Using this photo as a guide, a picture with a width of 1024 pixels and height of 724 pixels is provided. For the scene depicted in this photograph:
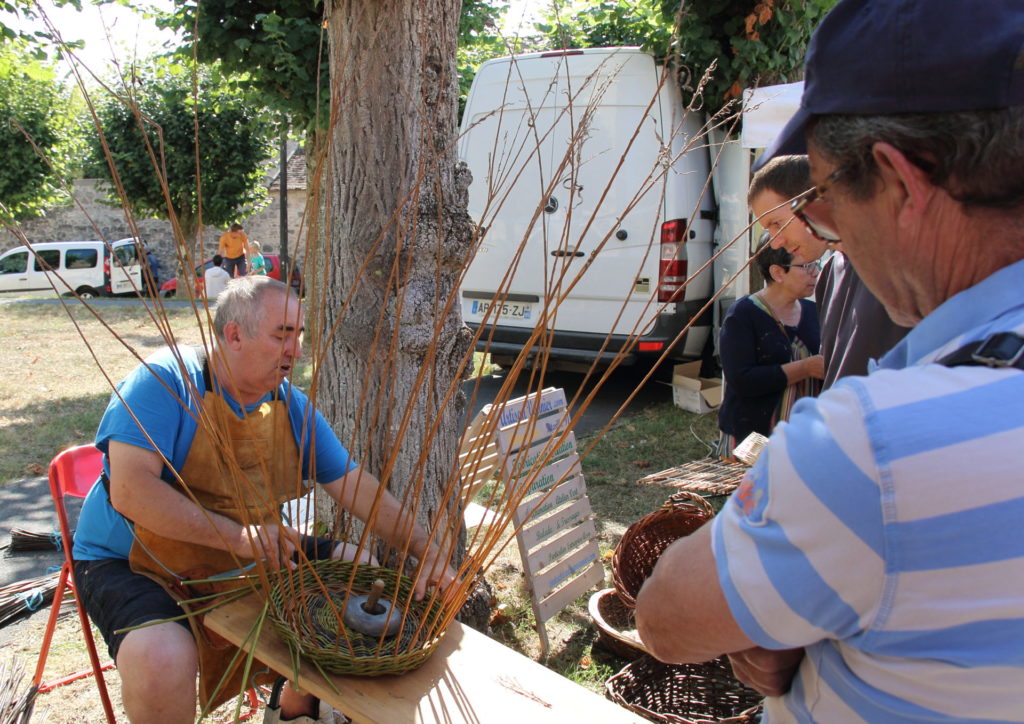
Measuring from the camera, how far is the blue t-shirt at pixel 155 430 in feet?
6.38

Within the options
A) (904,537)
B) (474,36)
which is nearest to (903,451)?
(904,537)

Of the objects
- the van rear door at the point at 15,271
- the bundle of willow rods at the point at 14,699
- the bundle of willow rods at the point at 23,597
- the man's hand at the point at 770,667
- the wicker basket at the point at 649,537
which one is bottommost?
the van rear door at the point at 15,271

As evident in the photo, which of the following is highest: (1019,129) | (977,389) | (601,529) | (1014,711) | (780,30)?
(780,30)

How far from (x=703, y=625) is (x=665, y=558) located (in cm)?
8

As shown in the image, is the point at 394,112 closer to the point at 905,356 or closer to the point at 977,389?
the point at 905,356

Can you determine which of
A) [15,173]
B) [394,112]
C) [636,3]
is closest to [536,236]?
[636,3]

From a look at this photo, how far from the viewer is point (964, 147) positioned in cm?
74

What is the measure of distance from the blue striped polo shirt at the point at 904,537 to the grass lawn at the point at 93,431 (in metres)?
0.85

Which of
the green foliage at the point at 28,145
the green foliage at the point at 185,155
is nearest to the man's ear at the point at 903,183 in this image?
the green foliage at the point at 185,155

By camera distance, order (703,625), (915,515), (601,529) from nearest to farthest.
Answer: (915,515) → (703,625) → (601,529)

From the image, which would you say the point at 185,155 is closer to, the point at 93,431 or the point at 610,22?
the point at 610,22

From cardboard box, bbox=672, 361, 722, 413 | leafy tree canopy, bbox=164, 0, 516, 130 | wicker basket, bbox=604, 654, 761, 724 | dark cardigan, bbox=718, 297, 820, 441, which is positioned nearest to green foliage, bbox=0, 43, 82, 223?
leafy tree canopy, bbox=164, 0, 516, 130

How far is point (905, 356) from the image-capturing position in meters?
0.84

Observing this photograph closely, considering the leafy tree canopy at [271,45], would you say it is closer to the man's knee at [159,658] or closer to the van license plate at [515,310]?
the van license plate at [515,310]
